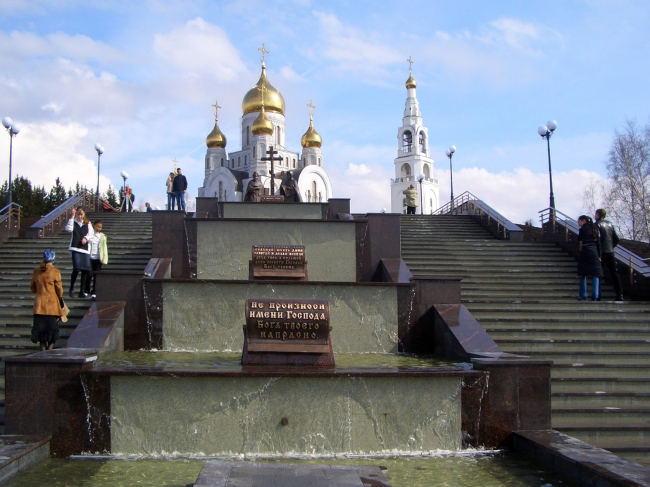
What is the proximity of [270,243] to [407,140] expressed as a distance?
69.4 m

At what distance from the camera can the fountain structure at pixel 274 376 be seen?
615 centimetres

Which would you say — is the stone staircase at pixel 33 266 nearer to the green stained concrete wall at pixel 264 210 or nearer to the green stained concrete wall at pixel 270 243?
the green stained concrete wall at pixel 270 243

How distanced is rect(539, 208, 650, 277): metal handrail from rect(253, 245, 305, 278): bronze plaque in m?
7.04

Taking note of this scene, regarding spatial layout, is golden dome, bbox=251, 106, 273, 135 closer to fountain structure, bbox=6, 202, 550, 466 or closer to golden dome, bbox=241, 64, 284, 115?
golden dome, bbox=241, 64, 284, 115

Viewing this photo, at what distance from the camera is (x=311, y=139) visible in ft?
276

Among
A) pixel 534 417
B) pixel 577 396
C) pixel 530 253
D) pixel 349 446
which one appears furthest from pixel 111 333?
pixel 530 253

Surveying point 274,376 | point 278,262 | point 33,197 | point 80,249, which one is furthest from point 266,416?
point 33,197

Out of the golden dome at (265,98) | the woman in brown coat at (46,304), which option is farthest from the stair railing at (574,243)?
the golden dome at (265,98)

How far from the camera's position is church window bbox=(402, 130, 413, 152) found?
79.6 m

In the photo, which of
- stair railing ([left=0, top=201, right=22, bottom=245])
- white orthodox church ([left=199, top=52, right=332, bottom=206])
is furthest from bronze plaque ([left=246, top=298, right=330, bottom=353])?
white orthodox church ([left=199, top=52, right=332, bottom=206])

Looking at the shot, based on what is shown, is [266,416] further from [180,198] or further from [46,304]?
Result: [180,198]

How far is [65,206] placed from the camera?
66.3 feet

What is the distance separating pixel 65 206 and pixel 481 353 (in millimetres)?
16751

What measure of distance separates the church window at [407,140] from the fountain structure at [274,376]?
71.7 meters
